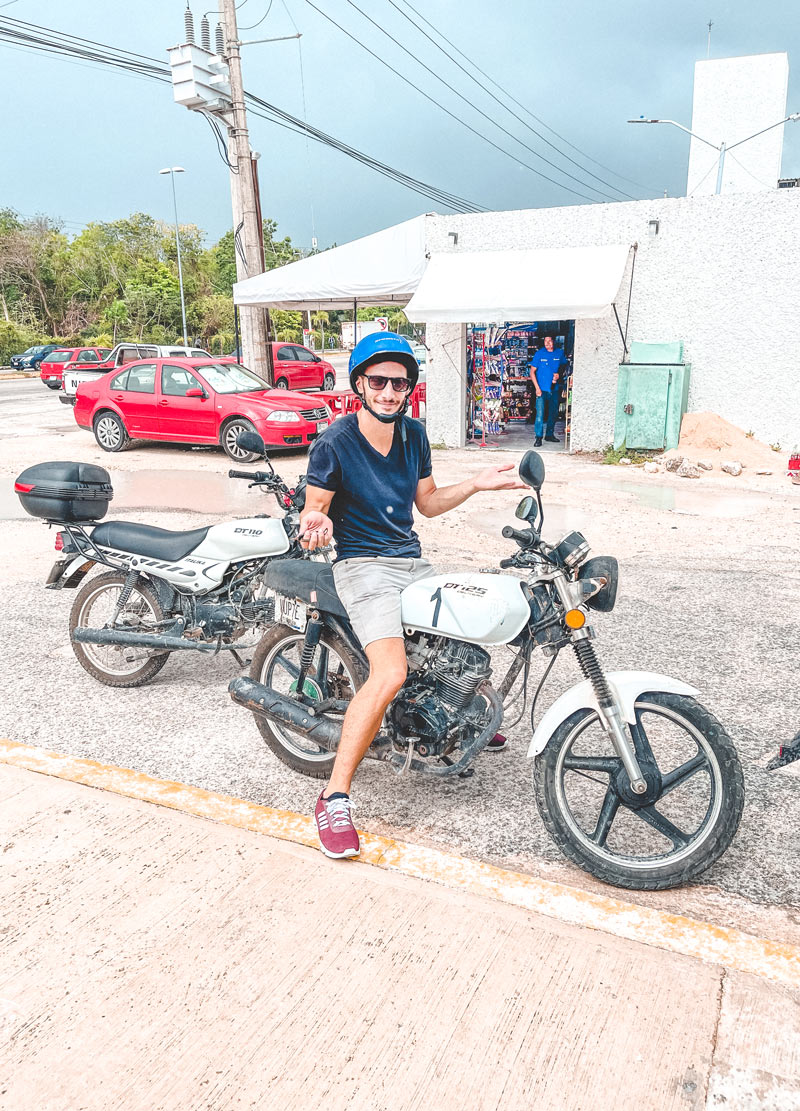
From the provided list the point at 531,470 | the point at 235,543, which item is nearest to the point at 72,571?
the point at 235,543

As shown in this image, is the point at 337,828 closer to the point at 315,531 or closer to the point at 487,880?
the point at 487,880

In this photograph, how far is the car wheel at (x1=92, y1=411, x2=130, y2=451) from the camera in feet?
46.2

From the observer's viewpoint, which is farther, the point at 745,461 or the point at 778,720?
the point at 745,461

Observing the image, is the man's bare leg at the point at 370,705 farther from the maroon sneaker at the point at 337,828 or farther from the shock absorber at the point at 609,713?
the shock absorber at the point at 609,713

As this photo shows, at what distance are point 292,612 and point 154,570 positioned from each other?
1329mm

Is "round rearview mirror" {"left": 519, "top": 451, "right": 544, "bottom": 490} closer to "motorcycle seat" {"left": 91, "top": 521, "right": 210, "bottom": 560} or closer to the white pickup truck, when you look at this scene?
"motorcycle seat" {"left": 91, "top": 521, "right": 210, "bottom": 560}

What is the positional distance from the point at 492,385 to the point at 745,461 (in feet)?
17.0

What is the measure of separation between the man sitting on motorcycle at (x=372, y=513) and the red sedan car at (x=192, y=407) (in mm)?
9391

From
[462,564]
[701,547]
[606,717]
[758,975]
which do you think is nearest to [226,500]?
[462,564]

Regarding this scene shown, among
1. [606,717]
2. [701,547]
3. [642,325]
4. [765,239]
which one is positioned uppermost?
[765,239]

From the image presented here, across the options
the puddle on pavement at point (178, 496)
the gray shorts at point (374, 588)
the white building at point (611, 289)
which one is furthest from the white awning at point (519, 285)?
the gray shorts at point (374, 588)

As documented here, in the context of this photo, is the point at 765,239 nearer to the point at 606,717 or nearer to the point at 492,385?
the point at 492,385

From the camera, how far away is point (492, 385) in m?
15.7

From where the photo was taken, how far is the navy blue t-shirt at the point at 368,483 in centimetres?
332
